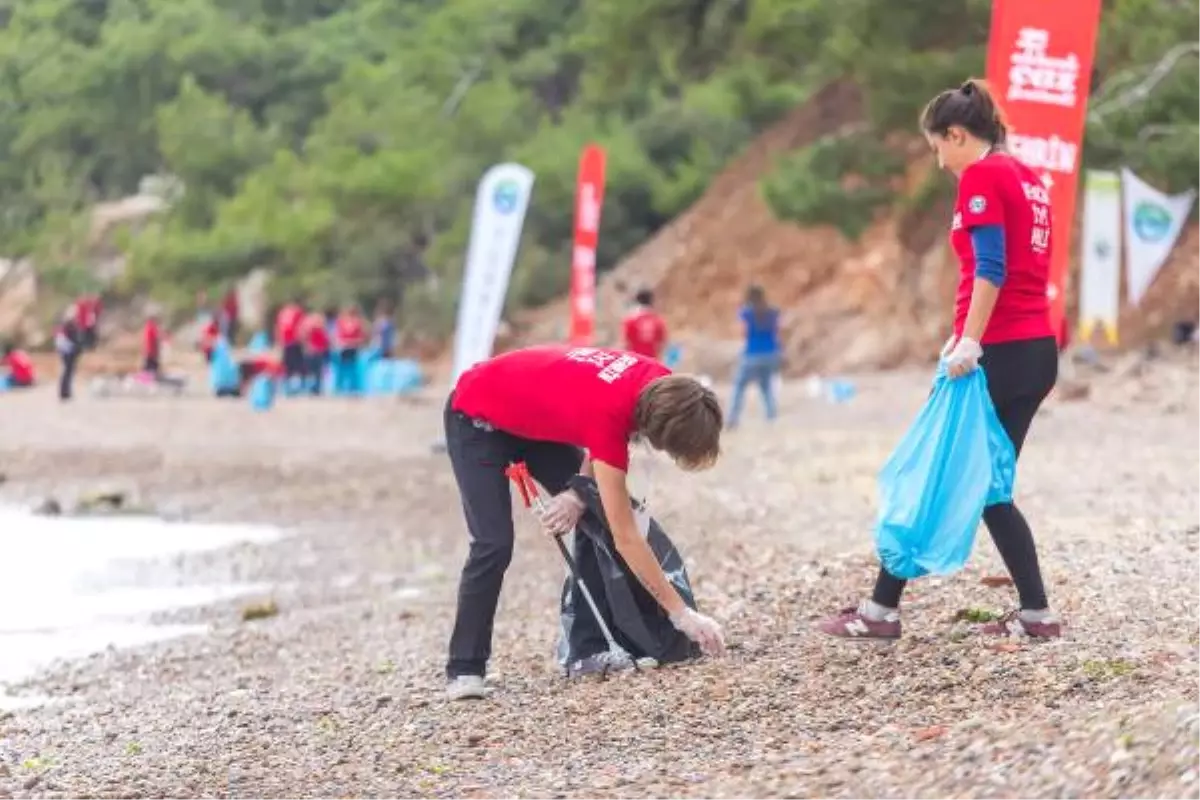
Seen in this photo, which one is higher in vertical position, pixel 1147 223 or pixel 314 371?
pixel 1147 223

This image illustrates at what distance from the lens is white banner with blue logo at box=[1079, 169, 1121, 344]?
2233cm

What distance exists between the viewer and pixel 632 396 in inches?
245

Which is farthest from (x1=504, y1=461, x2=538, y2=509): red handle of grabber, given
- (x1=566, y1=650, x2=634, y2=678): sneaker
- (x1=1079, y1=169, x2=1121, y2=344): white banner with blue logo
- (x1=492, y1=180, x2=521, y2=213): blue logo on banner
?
(x1=1079, y1=169, x2=1121, y2=344): white banner with blue logo

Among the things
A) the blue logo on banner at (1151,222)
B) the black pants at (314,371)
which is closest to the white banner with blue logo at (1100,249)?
the blue logo on banner at (1151,222)

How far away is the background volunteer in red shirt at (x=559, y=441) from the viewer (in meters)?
6.13

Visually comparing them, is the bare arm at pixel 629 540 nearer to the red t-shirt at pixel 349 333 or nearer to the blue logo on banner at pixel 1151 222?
the blue logo on banner at pixel 1151 222

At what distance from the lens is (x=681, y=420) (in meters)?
6.04

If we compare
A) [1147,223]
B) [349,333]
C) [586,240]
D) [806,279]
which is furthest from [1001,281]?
[806,279]

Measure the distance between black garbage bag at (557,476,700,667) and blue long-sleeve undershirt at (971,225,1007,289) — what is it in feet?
4.85

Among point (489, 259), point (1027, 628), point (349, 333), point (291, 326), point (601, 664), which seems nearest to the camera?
point (1027, 628)

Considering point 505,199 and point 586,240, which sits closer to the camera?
point 505,199

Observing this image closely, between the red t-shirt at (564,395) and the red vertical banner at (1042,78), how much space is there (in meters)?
6.26

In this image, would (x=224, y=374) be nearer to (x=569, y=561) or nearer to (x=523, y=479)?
(x=569, y=561)

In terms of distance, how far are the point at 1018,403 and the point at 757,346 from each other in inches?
602
